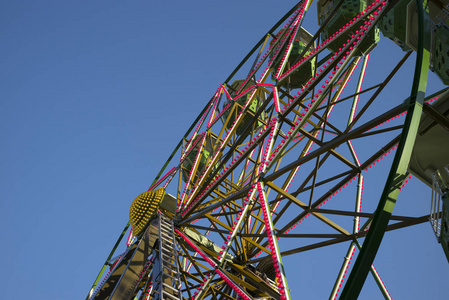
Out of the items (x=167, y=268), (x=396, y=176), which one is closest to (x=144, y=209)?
(x=167, y=268)

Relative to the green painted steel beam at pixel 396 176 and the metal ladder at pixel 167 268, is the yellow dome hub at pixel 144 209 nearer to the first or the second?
the metal ladder at pixel 167 268

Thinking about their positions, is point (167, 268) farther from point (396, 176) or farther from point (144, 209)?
point (396, 176)

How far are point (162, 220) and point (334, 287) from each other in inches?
249

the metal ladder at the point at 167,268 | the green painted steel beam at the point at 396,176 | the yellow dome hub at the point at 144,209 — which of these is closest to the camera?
the green painted steel beam at the point at 396,176

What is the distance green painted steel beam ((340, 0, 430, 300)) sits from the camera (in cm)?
682

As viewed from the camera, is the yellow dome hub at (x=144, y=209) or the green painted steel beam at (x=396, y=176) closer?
the green painted steel beam at (x=396, y=176)

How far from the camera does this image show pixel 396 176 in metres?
7.34

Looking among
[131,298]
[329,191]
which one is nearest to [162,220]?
[131,298]

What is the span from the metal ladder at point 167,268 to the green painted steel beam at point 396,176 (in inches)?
263

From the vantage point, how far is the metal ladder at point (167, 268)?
41.8ft

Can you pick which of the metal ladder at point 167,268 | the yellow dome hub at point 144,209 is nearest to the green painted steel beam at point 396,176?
the metal ladder at point 167,268

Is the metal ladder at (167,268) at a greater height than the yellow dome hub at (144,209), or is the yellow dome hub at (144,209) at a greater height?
the yellow dome hub at (144,209)

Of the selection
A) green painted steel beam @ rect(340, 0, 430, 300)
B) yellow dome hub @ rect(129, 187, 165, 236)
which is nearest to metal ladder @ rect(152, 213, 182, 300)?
yellow dome hub @ rect(129, 187, 165, 236)

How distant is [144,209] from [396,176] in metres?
12.1
